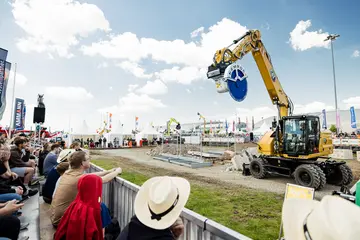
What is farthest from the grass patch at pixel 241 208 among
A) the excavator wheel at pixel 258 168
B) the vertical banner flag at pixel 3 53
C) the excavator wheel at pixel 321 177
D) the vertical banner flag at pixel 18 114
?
the vertical banner flag at pixel 18 114

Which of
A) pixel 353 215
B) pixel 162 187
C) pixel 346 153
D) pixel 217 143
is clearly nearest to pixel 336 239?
pixel 353 215

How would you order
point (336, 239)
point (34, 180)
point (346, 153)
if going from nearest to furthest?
1. point (336, 239)
2. point (34, 180)
3. point (346, 153)

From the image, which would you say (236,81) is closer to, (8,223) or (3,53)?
(8,223)

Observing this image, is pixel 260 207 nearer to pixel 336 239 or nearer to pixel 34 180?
pixel 336 239

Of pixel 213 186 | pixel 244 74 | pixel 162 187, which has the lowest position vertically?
pixel 213 186

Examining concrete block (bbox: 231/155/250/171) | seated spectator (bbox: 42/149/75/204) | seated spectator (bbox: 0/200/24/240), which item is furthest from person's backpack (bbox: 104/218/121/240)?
concrete block (bbox: 231/155/250/171)

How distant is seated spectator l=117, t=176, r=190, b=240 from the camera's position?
147cm

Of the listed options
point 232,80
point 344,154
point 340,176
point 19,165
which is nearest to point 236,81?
point 232,80

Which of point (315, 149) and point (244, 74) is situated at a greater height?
point (244, 74)

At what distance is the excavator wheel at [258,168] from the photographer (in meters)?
9.22

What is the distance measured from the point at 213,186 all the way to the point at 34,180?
6.08 meters

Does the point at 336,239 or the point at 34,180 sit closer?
the point at 336,239

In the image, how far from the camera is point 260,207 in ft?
18.3

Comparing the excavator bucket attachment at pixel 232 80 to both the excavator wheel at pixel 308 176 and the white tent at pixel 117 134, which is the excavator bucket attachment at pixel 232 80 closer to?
the excavator wheel at pixel 308 176
